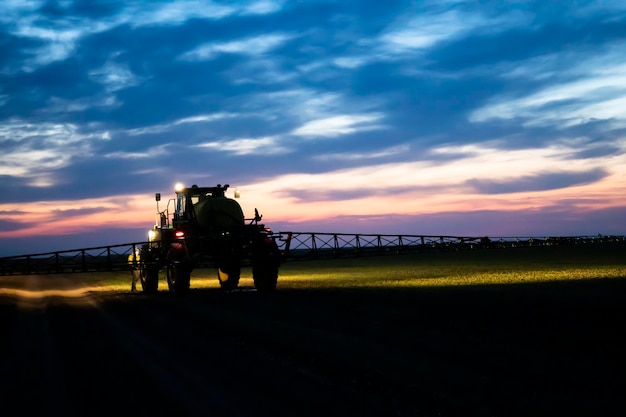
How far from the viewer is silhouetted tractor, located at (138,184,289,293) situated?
25703 mm

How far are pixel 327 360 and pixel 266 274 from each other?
613 inches

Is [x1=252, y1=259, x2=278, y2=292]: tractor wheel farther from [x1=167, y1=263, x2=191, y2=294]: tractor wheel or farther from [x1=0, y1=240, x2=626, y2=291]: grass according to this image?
[x1=167, y1=263, x2=191, y2=294]: tractor wheel

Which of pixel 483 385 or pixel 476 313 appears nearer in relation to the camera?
pixel 483 385

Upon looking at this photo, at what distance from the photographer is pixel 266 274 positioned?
1025 inches

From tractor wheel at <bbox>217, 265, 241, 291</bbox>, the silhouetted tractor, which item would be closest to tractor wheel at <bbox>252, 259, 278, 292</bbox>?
the silhouetted tractor

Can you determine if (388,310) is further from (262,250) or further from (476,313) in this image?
(262,250)

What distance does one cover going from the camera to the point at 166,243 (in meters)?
27.5

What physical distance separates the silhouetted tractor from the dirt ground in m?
6.26

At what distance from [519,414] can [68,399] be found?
5.91 m

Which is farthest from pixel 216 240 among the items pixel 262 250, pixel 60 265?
pixel 60 265

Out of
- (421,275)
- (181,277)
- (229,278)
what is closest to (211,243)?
(181,277)

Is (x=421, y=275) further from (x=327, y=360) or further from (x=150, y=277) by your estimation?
(x=327, y=360)

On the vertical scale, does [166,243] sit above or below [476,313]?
above

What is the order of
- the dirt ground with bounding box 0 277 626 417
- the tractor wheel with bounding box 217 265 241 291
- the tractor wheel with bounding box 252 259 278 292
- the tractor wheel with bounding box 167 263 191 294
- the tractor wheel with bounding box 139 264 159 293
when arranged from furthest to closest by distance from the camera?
the tractor wheel with bounding box 139 264 159 293
the tractor wheel with bounding box 217 265 241 291
the tractor wheel with bounding box 252 259 278 292
the tractor wheel with bounding box 167 263 191 294
the dirt ground with bounding box 0 277 626 417
